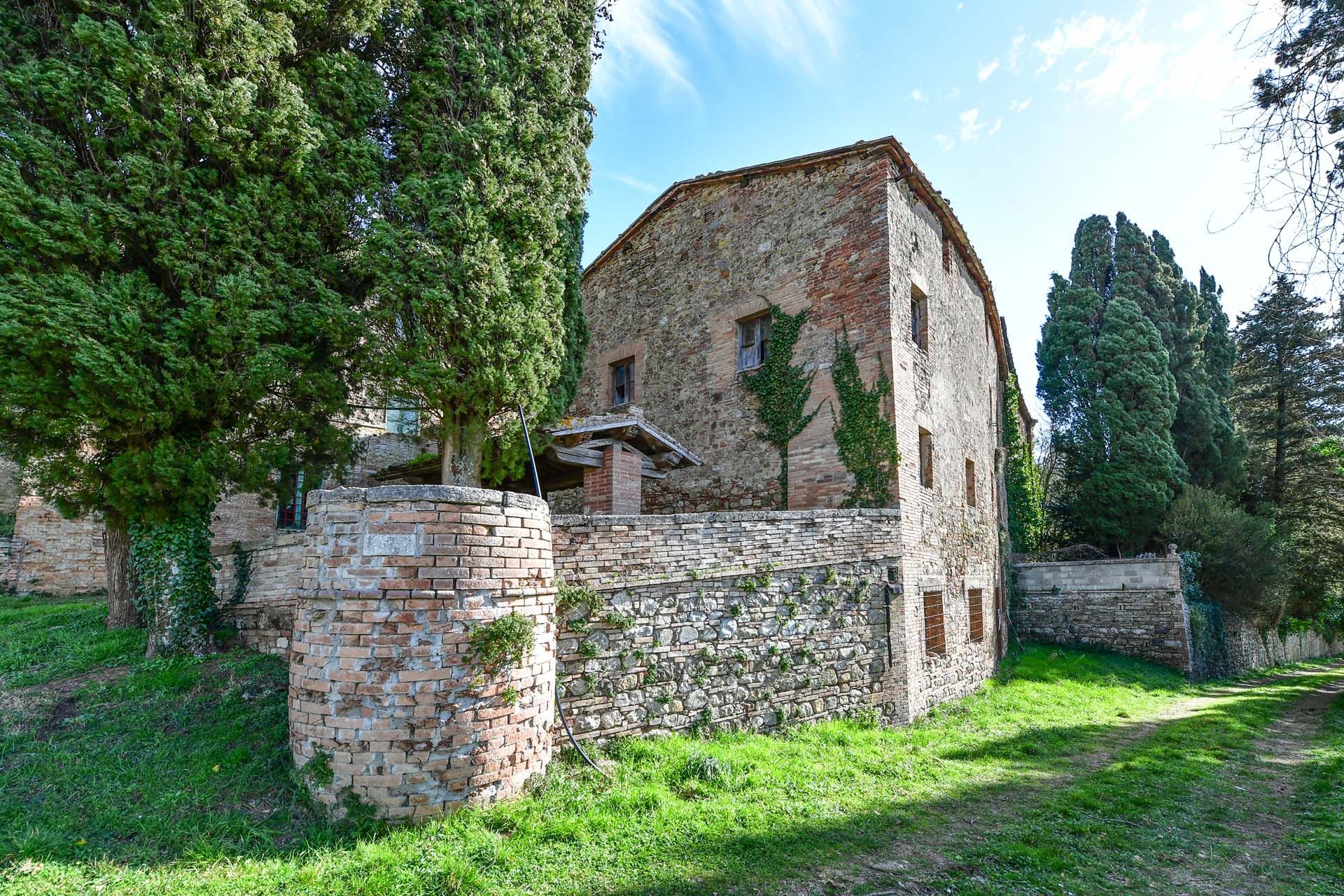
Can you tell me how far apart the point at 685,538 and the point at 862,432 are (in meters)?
4.40

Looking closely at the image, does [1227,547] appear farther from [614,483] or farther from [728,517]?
[614,483]

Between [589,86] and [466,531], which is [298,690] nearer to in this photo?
[466,531]

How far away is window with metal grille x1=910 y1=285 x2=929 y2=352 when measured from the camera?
1208 centimetres

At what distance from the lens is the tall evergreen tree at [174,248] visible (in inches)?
246

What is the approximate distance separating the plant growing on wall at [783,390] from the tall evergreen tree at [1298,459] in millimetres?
18134

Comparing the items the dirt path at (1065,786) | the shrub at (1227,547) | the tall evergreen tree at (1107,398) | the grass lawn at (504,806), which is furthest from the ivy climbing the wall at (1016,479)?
the grass lawn at (504,806)

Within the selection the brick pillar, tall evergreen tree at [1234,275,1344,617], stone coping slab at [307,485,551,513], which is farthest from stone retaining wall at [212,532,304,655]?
tall evergreen tree at [1234,275,1344,617]

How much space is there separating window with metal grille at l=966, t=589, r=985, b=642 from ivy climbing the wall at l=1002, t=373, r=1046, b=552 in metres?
6.12

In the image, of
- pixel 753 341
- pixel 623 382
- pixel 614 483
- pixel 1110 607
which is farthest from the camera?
pixel 1110 607

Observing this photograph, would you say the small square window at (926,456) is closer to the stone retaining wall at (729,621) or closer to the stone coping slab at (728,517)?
the stone coping slab at (728,517)

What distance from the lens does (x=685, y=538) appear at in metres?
7.41

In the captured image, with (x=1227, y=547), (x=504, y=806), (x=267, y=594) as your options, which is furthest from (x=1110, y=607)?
(x=267, y=594)

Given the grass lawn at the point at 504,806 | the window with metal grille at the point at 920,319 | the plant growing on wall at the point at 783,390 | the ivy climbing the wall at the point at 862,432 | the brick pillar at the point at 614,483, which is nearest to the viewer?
the grass lawn at the point at 504,806

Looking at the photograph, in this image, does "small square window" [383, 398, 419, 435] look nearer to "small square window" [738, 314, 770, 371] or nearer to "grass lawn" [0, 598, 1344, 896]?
"grass lawn" [0, 598, 1344, 896]
